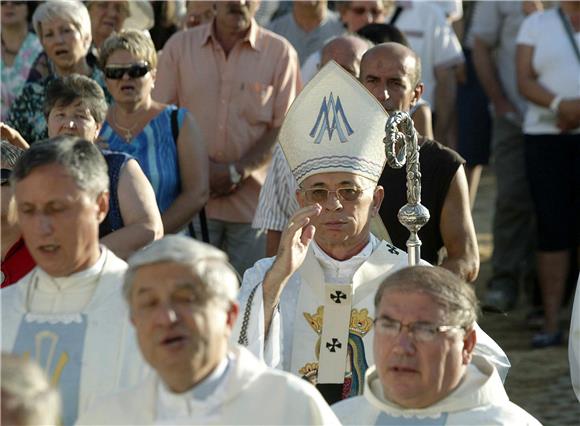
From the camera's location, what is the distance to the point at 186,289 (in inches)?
180

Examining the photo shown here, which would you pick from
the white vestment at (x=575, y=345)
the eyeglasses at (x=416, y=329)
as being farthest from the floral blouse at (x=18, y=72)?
the eyeglasses at (x=416, y=329)

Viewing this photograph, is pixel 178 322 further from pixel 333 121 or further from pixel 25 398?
pixel 333 121

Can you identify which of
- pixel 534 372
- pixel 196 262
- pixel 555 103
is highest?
pixel 196 262

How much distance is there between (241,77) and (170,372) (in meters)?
4.55

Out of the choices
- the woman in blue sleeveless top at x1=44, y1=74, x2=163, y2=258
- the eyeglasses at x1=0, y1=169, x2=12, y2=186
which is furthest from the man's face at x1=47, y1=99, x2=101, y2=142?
the eyeglasses at x1=0, y1=169, x2=12, y2=186

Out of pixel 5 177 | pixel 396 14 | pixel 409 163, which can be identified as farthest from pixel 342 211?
pixel 396 14

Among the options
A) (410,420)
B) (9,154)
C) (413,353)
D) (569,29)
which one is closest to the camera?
(413,353)

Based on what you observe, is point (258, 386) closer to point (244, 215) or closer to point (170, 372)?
point (170, 372)

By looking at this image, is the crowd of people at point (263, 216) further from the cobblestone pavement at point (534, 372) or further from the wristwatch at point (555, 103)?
the cobblestone pavement at point (534, 372)

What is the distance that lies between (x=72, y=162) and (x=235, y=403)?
106 cm

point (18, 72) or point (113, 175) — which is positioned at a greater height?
point (113, 175)

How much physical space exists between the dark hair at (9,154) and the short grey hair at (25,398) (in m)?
2.26

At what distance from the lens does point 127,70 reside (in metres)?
7.70

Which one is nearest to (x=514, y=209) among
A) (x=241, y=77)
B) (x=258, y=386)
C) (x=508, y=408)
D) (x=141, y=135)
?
(x=241, y=77)
